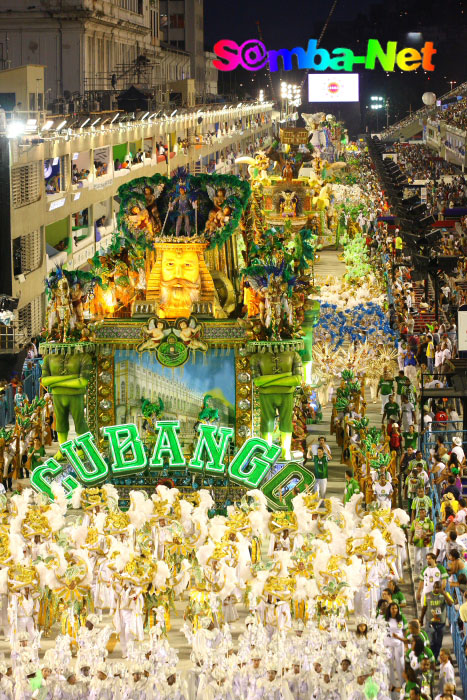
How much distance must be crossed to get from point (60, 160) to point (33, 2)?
18.1 metres

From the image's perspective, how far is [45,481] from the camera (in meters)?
22.9

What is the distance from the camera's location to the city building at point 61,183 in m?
37.6

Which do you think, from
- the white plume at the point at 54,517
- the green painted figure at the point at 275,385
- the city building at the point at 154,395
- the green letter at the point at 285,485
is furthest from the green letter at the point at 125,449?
the white plume at the point at 54,517

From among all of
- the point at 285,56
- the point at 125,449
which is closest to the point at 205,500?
the point at 125,449

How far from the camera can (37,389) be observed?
3303cm

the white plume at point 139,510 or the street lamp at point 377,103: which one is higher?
the street lamp at point 377,103

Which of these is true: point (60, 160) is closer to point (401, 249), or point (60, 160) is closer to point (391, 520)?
point (401, 249)

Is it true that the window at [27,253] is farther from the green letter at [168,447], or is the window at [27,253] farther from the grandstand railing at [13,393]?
the green letter at [168,447]

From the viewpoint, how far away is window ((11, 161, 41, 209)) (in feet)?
130

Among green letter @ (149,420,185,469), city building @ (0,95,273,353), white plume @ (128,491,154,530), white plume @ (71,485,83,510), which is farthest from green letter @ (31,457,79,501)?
city building @ (0,95,273,353)

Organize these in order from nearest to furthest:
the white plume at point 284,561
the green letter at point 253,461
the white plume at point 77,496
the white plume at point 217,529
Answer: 1. the white plume at point 284,561
2. the white plume at point 217,529
3. the white plume at point 77,496
4. the green letter at point 253,461

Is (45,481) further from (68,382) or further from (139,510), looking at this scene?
(139,510)

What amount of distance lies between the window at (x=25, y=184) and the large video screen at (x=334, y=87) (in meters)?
99.5

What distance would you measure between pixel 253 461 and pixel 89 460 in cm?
280
